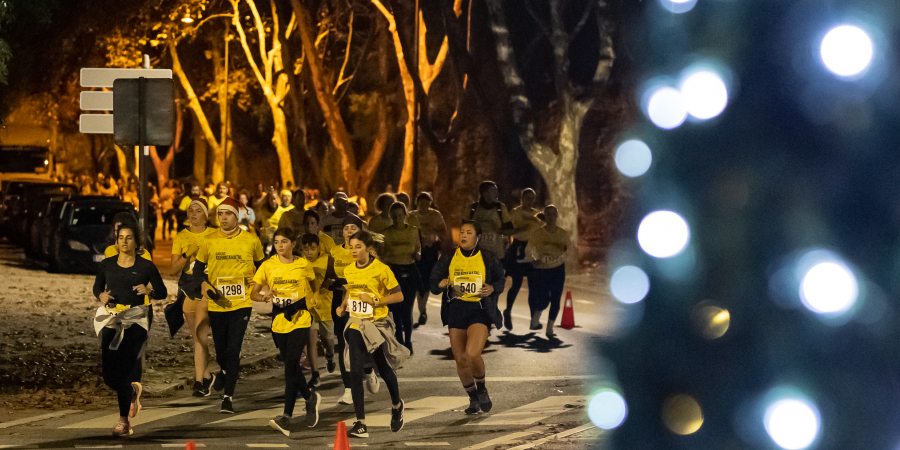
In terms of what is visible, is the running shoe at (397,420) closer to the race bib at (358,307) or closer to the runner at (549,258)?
the race bib at (358,307)

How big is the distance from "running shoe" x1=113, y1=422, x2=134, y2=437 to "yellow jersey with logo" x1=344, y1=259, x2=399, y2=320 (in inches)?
70.9

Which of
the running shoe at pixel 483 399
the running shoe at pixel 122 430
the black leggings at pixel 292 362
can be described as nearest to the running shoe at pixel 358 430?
the black leggings at pixel 292 362

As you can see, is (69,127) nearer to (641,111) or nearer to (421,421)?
(421,421)

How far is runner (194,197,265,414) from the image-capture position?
30.7 feet

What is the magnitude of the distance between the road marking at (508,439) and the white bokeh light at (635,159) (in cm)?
568

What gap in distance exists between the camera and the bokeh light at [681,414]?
215 centimetres

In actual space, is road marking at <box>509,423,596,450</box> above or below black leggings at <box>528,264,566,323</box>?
below

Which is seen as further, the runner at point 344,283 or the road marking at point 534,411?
the runner at point 344,283

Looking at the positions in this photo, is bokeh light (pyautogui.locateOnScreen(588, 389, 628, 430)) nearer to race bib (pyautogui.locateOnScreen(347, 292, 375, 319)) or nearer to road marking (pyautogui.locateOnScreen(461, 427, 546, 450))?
road marking (pyautogui.locateOnScreen(461, 427, 546, 450))

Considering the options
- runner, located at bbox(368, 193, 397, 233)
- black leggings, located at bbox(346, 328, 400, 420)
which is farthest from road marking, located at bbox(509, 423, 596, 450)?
runner, located at bbox(368, 193, 397, 233)

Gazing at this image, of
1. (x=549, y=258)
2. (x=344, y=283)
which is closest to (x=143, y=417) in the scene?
(x=344, y=283)

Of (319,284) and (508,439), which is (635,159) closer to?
(508,439)

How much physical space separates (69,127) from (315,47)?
2972 centimetres

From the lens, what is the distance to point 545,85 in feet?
102
